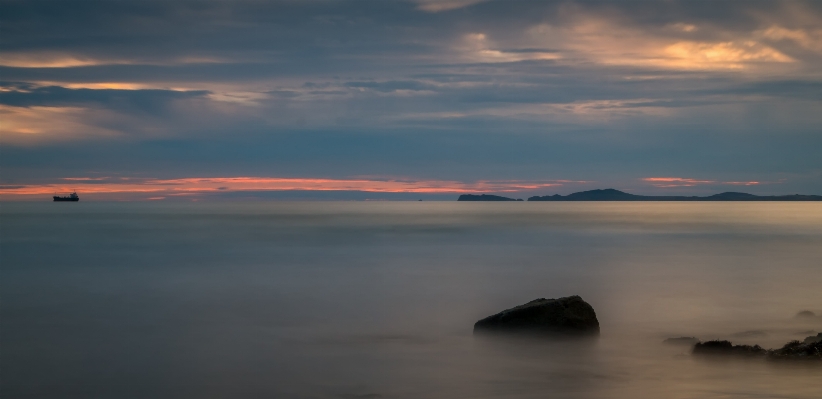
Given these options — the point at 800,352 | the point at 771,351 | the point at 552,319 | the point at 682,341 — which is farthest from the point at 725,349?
the point at 552,319

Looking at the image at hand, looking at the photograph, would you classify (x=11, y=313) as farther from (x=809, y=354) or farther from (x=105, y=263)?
(x=809, y=354)

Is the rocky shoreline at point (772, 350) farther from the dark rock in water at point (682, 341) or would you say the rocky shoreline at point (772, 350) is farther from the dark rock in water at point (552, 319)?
the dark rock in water at point (552, 319)

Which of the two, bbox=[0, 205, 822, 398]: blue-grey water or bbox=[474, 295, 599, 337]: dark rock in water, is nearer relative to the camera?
bbox=[0, 205, 822, 398]: blue-grey water

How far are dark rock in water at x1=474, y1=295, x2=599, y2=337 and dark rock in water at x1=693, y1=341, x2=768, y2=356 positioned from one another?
207 cm

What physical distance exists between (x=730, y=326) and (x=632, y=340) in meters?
3.28

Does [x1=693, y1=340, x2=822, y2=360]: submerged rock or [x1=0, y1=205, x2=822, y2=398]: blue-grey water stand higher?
[x1=693, y1=340, x2=822, y2=360]: submerged rock

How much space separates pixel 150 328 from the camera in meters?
16.0

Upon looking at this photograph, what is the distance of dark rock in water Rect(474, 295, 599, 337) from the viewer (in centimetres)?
1338

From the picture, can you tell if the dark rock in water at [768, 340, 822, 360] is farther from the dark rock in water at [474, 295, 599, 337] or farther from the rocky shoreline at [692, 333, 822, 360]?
the dark rock in water at [474, 295, 599, 337]

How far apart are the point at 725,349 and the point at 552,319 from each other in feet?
9.83

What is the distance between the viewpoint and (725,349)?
12.0 meters

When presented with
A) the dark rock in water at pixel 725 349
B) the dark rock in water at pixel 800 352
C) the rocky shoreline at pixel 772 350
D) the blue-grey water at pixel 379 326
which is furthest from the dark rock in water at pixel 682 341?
the dark rock in water at pixel 800 352

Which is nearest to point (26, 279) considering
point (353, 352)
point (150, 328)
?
point (150, 328)

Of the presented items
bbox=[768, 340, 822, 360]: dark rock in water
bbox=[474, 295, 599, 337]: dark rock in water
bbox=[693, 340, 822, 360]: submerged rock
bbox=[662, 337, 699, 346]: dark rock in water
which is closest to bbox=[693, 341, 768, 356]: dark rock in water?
bbox=[693, 340, 822, 360]: submerged rock
